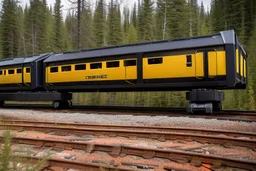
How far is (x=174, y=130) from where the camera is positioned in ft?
22.5

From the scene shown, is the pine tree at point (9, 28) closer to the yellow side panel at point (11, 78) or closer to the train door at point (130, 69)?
the yellow side panel at point (11, 78)

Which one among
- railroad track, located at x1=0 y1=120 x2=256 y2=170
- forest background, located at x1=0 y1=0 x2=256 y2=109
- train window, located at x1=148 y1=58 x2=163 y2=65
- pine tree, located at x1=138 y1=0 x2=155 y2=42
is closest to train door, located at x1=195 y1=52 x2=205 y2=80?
train window, located at x1=148 y1=58 x2=163 y2=65

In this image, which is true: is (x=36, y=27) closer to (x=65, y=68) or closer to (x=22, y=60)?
(x=22, y=60)

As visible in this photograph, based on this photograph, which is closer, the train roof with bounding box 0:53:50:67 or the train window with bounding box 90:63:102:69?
the train window with bounding box 90:63:102:69

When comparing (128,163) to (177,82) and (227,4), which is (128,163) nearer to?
(177,82)

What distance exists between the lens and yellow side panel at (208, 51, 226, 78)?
9.72 meters

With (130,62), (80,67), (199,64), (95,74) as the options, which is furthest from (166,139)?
(80,67)

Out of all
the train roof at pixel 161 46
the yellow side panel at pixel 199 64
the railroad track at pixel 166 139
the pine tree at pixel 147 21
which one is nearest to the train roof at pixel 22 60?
the train roof at pixel 161 46

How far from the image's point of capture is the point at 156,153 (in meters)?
4.75

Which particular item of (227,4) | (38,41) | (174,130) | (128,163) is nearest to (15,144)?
(128,163)

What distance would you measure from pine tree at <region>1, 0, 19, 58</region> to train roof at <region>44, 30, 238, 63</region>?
30692 millimetres

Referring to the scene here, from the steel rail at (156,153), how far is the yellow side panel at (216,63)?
6.11 m

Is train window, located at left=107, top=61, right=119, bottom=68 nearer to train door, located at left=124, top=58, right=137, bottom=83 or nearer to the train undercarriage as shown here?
train door, located at left=124, top=58, right=137, bottom=83

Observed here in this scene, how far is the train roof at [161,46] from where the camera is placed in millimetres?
9921
